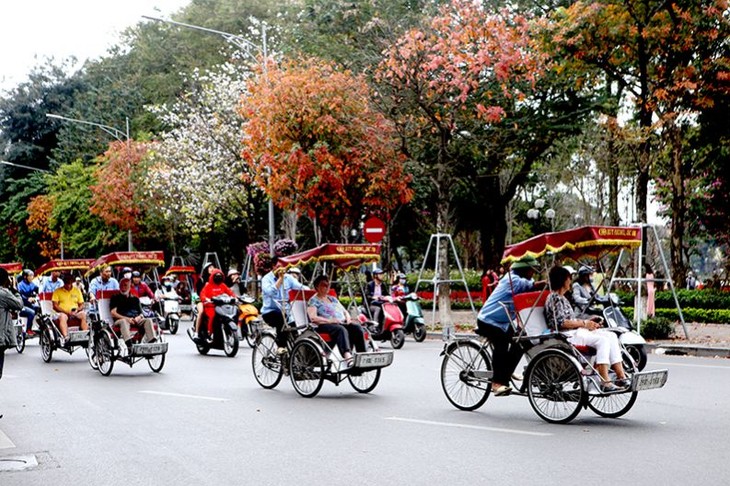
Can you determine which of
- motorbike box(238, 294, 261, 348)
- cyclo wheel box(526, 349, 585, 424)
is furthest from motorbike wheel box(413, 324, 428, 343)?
cyclo wheel box(526, 349, 585, 424)

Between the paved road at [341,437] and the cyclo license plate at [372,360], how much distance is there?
18.7 inches

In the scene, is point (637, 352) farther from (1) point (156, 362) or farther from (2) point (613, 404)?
(1) point (156, 362)

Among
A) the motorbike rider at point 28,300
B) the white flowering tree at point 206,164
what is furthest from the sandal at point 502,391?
the white flowering tree at point 206,164

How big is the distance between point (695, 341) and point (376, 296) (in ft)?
22.9

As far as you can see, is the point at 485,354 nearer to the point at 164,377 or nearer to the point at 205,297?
the point at 164,377

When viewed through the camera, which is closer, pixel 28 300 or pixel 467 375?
pixel 467 375

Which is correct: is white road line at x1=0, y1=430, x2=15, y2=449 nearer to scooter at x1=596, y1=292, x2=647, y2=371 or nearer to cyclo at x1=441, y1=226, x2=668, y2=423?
cyclo at x1=441, y1=226, x2=668, y2=423

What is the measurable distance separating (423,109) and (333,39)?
695cm

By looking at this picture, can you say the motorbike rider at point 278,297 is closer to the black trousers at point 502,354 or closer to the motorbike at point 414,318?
the black trousers at point 502,354

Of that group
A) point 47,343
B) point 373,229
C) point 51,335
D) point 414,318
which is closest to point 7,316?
point 51,335

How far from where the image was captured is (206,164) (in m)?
37.8

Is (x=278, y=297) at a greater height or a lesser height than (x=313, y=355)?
greater

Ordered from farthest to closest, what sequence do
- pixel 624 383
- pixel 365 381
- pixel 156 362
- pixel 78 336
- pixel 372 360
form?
1. pixel 78 336
2. pixel 156 362
3. pixel 365 381
4. pixel 372 360
5. pixel 624 383

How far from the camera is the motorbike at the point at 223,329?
19594 millimetres
